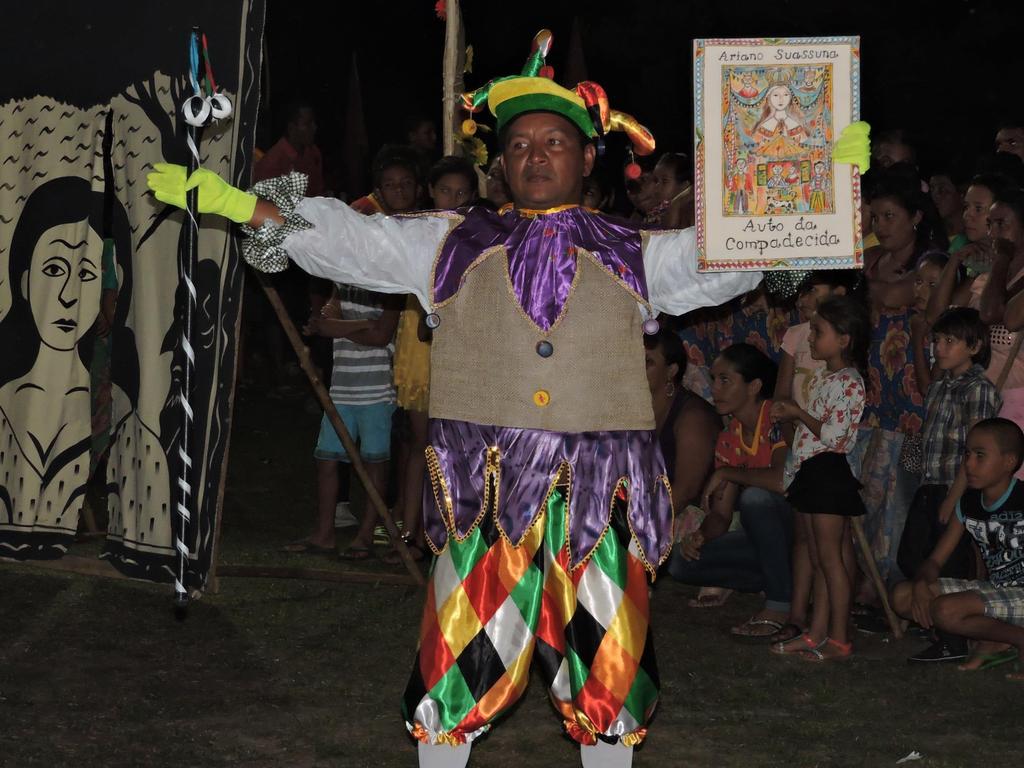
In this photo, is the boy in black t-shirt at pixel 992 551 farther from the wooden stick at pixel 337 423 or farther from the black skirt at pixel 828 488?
the wooden stick at pixel 337 423

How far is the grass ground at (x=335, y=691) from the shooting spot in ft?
14.6

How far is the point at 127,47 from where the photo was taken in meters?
5.79

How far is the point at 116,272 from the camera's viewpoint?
601cm

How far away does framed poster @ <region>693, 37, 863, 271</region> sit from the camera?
3555 mm

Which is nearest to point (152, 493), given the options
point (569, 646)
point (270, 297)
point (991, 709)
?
point (270, 297)

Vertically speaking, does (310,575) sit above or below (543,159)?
below

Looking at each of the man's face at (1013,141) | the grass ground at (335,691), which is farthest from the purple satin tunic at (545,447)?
the man's face at (1013,141)

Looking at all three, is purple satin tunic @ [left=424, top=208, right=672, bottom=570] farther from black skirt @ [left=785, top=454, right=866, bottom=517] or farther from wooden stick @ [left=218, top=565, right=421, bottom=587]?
wooden stick @ [left=218, top=565, right=421, bottom=587]

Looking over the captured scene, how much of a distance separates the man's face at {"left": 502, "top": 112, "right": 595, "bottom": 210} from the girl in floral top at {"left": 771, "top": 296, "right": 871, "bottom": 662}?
1911 millimetres

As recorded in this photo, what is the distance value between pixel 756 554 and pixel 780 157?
2677 millimetres

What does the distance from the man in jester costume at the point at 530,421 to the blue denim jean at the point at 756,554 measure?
203cm

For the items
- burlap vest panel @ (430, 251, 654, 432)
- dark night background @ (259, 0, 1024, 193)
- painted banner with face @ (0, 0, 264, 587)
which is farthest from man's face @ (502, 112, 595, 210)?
dark night background @ (259, 0, 1024, 193)

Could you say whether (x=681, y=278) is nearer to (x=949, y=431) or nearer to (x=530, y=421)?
(x=530, y=421)

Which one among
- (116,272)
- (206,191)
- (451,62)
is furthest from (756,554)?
(206,191)
